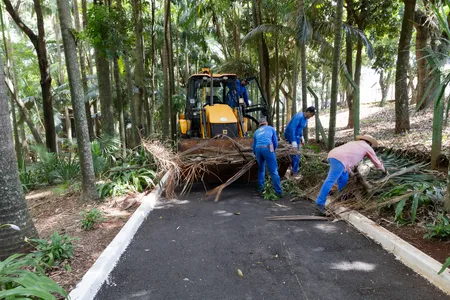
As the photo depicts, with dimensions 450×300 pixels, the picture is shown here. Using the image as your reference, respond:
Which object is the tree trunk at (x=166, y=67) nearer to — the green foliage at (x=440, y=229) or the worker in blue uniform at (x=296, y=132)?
the worker in blue uniform at (x=296, y=132)

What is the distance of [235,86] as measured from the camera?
8062mm

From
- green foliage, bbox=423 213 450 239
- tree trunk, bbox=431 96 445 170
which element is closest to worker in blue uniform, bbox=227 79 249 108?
tree trunk, bbox=431 96 445 170

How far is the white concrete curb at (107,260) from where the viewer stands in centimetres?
264

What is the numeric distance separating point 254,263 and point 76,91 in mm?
4050

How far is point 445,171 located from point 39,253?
20.2 feet

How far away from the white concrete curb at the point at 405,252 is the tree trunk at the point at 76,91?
4596mm

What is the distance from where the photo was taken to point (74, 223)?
4.50 m

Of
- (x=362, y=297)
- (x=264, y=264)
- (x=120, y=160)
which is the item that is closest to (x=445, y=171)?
(x=362, y=297)

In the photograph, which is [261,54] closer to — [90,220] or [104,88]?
[104,88]

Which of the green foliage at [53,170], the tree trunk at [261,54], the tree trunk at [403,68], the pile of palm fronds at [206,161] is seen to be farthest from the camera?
the tree trunk at [261,54]

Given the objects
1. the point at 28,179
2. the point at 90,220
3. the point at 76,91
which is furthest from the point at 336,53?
the point at 28,179

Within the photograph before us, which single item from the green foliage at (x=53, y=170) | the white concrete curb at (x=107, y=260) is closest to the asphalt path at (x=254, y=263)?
the white concrete curb at (x=107, y=260)

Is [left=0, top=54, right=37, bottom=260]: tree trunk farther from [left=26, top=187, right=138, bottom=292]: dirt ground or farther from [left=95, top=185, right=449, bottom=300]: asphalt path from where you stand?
[left=95, top=185, right=449, bottom=300]: asphalt path

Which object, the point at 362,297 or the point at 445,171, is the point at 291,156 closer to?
the point at 445,171
